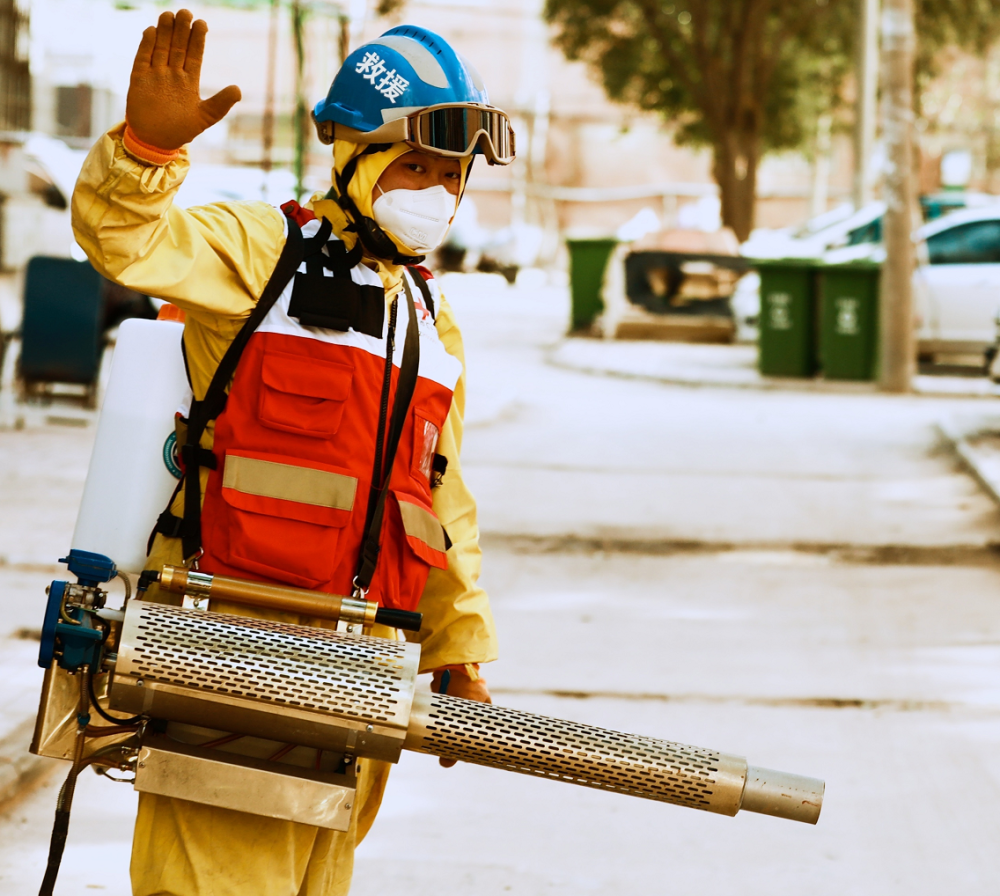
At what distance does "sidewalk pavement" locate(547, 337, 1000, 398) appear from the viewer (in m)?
14.7

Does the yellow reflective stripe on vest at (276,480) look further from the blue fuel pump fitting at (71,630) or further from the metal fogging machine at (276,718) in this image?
the blue fuel pump fitting at (71,630)

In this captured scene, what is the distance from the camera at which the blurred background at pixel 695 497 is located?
13.9 ft

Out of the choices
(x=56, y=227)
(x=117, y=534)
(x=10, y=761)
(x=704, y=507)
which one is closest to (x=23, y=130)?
(x=56, y=227)

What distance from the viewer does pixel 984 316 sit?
15.5 meters

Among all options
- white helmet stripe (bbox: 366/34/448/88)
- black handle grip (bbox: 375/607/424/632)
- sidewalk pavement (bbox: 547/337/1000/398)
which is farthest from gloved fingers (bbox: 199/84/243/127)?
sidewalk pavement (bbox: 547/337/1000/398)

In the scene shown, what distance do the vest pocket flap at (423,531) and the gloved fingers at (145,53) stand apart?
2.65 feet

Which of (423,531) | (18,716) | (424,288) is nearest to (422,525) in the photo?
(423,531)

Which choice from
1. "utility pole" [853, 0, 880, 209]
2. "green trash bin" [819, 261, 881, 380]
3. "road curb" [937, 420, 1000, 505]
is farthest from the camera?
"utility pole" [853, 0, 880, 209]

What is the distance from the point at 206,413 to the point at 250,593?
0.34 metres

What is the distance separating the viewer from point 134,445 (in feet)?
8.39

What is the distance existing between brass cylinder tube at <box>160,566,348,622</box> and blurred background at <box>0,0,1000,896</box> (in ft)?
4.85

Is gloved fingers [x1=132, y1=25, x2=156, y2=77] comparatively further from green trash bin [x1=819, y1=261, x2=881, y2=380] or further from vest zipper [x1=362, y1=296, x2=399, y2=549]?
green trash bin [x1=819, y1=261, x2=881, y2=380]

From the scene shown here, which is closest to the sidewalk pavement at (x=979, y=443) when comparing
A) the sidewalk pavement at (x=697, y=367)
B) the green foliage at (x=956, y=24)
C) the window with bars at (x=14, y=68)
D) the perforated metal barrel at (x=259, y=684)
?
the sidewalk pavement at (x=697, y=367)

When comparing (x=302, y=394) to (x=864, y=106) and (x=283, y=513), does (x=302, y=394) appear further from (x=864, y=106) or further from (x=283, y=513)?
(x=864, y=106)
